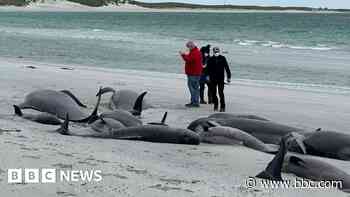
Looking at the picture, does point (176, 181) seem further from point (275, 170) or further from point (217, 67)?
point (217, 67)

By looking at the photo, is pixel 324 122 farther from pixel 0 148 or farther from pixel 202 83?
pixel 0 148

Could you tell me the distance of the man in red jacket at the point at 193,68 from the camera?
51.9 feet

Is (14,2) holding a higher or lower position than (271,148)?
lower

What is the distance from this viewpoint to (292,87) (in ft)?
72.7

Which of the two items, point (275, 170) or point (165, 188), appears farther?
point (275, 170)

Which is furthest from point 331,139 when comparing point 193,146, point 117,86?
point 117,86

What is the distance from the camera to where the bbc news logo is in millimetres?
7160

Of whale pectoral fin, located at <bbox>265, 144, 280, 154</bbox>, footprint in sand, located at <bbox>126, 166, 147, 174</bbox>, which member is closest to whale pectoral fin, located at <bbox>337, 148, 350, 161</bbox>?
whale pectoral fin, located at <bbox>265, 144, 280, 154</bbox>

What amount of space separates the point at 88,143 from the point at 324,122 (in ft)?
20.4

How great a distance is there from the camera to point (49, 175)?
24.1 ft

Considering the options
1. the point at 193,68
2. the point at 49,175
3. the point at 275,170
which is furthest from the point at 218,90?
the point at 49,175

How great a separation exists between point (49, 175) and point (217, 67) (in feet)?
27.9

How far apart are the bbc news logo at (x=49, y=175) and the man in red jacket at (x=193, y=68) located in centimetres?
839

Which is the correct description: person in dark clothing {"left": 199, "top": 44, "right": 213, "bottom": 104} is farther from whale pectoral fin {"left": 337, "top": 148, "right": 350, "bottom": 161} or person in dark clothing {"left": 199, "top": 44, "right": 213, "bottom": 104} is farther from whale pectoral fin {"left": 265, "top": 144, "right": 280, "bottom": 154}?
whale pectoral fin {"left": 337, "top": 148, "right": 350, "bottom": 161}
